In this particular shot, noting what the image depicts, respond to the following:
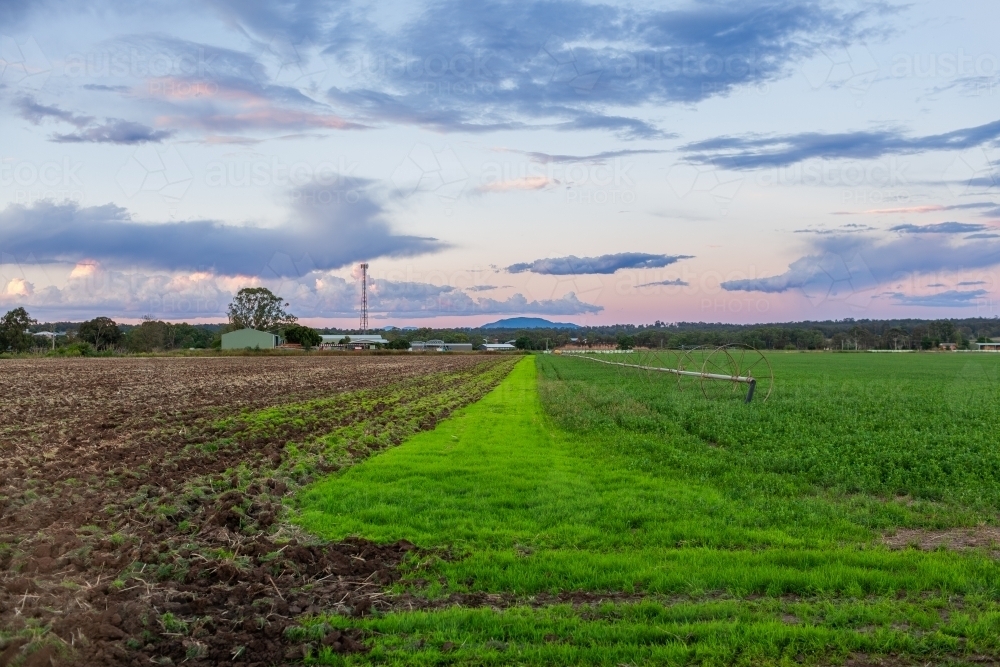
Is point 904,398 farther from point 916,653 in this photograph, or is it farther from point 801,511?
point 916,653

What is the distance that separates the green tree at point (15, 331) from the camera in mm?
106000

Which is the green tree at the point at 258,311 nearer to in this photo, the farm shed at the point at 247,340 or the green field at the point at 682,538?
the farm shed at the point at 247,340

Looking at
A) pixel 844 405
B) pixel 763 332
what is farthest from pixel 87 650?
pixel 763 332

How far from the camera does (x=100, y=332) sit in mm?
124250

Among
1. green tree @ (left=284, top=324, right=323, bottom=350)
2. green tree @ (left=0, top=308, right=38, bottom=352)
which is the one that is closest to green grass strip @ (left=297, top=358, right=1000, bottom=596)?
green tree @ (left=0, top=308, right=38, bottom=352)

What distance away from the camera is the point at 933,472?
1241 cm

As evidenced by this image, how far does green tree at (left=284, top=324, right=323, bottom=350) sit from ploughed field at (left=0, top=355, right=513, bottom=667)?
4796 inches

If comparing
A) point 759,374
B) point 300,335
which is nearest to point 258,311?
point 300,335

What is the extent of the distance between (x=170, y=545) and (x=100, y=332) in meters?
134

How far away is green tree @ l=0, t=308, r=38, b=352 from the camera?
106000 millimetres

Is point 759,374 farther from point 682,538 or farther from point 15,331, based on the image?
point 15,331

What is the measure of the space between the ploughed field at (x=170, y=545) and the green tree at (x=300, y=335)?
12182 cm

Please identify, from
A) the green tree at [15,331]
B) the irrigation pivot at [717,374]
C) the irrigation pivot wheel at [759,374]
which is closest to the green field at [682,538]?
the irrigation pivot wheel at [759,374]

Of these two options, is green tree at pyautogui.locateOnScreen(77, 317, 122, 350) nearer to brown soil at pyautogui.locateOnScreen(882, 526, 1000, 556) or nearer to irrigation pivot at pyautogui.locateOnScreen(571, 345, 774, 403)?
irrigation pivot at pyautogui.locateOnScreen(571, 345, 774, 403)
